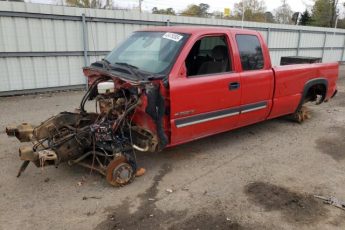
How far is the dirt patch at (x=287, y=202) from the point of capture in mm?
3539

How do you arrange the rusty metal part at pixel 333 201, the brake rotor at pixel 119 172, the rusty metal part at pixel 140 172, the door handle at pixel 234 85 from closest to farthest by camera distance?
the rusty metal part at pixel 333 201 → the brake rotor at pixel 119 172 → the rusty metal part at pixel 140 172 → the door handle at pixel 234 85

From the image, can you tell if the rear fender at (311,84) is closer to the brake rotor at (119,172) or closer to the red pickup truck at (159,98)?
the red pickup truck at (159,98)

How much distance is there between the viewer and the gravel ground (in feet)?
11.2

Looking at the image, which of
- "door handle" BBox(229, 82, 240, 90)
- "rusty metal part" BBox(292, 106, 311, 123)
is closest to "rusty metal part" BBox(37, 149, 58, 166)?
"door handle" BBox(229, 82, 240, 90)

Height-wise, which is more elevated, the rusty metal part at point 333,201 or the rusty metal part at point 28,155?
the rusty metal part at point 28,155

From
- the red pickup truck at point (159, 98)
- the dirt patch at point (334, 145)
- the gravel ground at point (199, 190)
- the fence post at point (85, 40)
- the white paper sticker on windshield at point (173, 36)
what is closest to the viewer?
the gravel ground at point (199, 190)

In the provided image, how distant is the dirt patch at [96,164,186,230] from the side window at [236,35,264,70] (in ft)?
8.93

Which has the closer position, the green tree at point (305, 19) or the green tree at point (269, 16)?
the green tree at point (305, 19)

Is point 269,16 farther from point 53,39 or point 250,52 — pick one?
point 250,52

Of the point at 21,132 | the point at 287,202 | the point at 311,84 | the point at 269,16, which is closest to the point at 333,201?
the point at 287,202

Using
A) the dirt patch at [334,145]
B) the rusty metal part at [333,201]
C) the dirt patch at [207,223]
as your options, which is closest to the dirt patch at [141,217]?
the dirt patch at [207,223]

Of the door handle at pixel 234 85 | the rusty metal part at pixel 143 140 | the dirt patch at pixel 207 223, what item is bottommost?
the dirt patch at pixel 207 223

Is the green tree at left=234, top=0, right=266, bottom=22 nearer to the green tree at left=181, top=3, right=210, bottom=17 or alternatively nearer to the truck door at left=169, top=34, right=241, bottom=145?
the green tree at left=181, top=3, right=210, bottom=17

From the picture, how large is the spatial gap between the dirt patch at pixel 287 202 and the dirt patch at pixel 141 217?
103 centimetres
